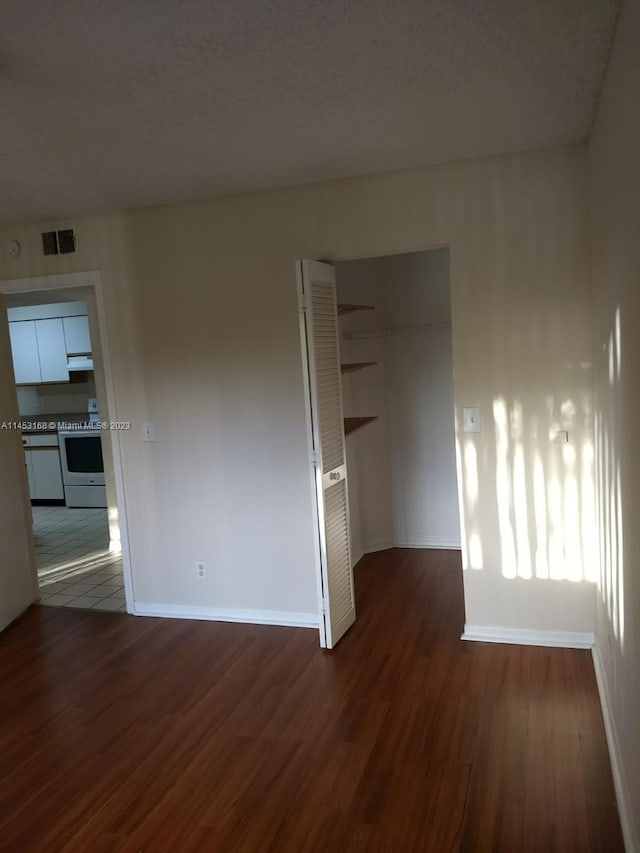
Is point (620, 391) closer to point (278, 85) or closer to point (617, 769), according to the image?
point (617, 769)

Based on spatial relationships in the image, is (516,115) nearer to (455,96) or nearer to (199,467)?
(455,96)

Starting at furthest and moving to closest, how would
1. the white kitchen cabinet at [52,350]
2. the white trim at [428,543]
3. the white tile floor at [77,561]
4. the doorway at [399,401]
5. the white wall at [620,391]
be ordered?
the white kitchen cabinet at [52,350]
the white trim at [428,543]
the doorway at [399,401]
the white tile floor at [77,561]
the white wall at [620,391]

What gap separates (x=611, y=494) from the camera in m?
2.33

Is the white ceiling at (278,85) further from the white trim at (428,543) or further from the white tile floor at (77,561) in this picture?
the white trim at (428,543)

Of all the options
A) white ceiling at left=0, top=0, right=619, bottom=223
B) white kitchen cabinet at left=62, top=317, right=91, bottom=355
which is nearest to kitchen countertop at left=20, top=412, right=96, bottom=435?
white kitchen cabinet at left=62, top=317, right=91, bottom=355

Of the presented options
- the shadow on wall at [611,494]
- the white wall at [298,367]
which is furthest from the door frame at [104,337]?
the shadow on wall at [611,494]

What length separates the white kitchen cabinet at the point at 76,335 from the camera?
23.9 ft

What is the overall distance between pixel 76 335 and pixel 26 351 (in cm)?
72

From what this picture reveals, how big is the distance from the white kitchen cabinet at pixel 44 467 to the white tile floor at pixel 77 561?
1.05ft

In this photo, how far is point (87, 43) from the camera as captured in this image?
5.87 ft

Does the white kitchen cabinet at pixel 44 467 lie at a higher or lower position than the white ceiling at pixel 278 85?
lower

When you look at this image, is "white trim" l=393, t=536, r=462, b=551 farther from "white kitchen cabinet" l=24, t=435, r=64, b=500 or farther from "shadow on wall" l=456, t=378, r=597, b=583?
"white kitchen cabinet" l=24, t=435, r=64, b=500

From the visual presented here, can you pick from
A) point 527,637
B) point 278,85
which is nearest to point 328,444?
point 527,637

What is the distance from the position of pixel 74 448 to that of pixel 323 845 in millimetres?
6178
